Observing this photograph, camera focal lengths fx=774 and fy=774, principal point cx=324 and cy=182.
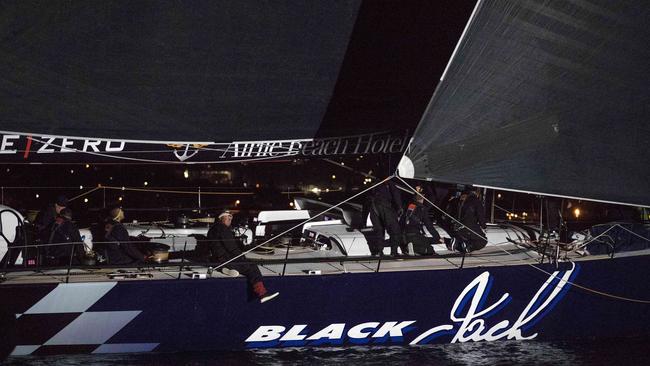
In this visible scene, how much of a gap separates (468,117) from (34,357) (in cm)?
448

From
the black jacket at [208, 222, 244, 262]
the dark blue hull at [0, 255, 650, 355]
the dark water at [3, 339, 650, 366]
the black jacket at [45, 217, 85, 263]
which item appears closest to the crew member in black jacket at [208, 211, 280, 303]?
the black jacket at [208, 222, 244, 262]

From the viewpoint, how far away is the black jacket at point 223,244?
7.63m

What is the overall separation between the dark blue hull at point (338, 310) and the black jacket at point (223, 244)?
40 centimetres

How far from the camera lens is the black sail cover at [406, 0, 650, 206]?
6484mm

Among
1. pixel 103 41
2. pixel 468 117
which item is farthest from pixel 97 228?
pixel 468 117

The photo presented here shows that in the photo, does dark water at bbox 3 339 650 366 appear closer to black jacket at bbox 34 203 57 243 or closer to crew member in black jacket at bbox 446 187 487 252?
crew member in black jacket at bbox 446 187 487 252

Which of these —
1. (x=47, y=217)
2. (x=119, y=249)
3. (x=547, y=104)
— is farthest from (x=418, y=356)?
(x=47, y=217)

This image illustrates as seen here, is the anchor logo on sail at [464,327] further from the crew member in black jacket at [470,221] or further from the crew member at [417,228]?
the crew member at [417,228]

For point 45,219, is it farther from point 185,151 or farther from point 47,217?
point 185,151

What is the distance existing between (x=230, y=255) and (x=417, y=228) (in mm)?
2142

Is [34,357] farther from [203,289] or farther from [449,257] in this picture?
[449,257]

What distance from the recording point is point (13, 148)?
660 centimetres

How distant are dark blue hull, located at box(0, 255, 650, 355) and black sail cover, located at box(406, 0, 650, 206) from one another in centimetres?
139

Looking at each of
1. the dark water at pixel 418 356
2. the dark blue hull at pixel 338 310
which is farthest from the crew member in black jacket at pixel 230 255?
the dark water at pixel 418 356
